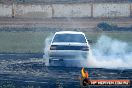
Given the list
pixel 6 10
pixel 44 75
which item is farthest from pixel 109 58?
pixel 6 10

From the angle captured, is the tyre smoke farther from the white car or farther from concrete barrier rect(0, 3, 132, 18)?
concrete barrier rect(0, 3, 132, 18)

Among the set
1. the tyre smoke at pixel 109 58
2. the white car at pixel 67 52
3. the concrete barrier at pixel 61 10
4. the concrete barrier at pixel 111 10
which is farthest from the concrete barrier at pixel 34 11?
the white car at pixel 67 52

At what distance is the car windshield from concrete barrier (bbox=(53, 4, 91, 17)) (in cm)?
3962

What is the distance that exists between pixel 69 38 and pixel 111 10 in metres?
41.6

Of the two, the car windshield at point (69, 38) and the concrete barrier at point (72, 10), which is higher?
the car windshield at point (69, 38)

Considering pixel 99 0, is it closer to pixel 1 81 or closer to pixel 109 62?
pixel 109 62

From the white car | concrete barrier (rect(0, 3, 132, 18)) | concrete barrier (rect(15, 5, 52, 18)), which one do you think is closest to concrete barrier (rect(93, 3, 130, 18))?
concrete barrier (rect(0, 3, 132, 18))

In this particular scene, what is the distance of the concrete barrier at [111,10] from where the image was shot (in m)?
62.8

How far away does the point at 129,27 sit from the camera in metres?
53.9

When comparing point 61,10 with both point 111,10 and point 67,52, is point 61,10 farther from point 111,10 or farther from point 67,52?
point 67,52

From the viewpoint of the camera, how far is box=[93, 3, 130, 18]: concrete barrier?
206 feet

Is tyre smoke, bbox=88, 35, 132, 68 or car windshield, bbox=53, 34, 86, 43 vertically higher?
car windshield, bbox=53, 34, 86, 43

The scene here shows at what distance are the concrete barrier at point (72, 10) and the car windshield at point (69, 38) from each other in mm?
39617

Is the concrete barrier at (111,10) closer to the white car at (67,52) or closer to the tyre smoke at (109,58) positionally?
the tyre smoke at (109,58)
